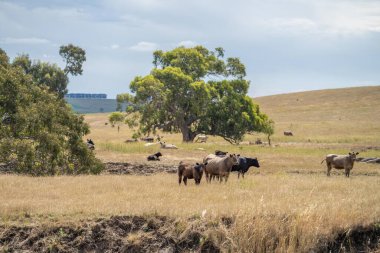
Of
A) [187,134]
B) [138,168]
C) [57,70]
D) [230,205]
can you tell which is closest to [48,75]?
[57,70]

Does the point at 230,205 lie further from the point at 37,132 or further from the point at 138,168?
the point at 138,168

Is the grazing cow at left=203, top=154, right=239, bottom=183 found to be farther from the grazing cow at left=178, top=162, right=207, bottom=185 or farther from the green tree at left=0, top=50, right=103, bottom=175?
the green tree at left=0, top=50, right=103, bottom=175

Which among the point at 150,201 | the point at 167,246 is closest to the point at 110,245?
the point at 167,246

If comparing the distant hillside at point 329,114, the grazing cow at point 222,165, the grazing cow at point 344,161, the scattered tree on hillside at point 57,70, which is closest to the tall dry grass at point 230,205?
the grazing cow at point 222,165

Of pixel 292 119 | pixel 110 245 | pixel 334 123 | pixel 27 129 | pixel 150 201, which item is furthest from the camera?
pixel 292 119

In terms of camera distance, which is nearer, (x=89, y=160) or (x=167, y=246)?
(x=167, y=246)

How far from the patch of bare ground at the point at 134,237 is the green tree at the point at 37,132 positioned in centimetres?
990

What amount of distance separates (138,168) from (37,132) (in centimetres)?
604

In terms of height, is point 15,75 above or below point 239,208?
above

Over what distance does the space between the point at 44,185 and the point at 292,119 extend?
2850 inches

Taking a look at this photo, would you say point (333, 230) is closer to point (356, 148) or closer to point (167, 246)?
point (167, 246)

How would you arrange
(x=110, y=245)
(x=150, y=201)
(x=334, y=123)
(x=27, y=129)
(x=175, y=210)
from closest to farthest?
(x=110, y=245) < (x=175, y=210) < (x=150, y=201) < (x=27, y=129) < (x=334, y=123)

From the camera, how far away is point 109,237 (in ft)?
44.5

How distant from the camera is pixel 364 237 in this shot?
1455cm
